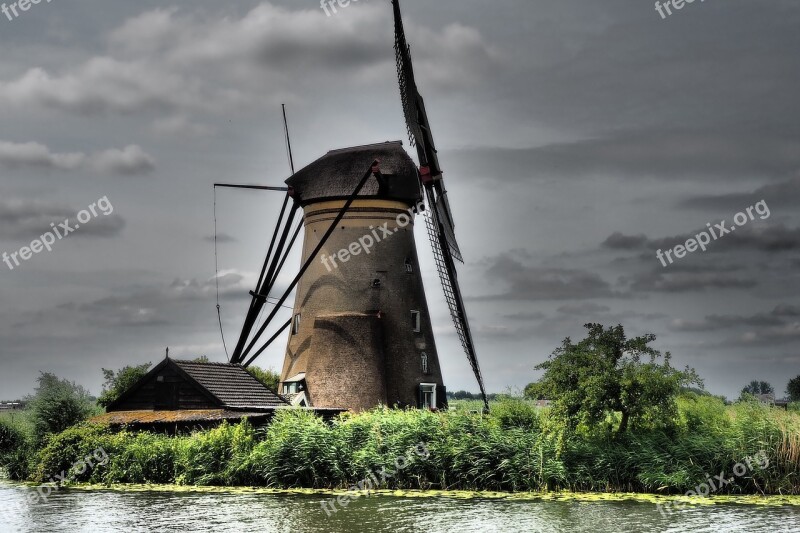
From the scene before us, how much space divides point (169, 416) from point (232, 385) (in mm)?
2372

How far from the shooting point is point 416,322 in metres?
30.6

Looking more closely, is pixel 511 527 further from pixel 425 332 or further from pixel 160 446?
pixel 425 332

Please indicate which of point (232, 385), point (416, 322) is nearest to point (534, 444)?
point (232, 385)

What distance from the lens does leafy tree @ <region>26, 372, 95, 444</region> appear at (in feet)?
81.6

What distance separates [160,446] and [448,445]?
7237 millimetres

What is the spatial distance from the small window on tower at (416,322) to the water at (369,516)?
10.8m

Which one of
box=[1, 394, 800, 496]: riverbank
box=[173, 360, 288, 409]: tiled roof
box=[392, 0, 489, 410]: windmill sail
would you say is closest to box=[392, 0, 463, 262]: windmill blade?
box=[392, 0, 489, 410]: windmill sail

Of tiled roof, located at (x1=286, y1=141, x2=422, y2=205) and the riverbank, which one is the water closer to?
the riverbank

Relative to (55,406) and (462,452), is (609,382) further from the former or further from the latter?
(55,406)

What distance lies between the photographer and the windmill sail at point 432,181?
29.5 metres

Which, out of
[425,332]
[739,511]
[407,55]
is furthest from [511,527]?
[407,55]

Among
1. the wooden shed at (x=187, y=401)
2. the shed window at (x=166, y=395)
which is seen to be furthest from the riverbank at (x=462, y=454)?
the shed window at (x=166, y=395)

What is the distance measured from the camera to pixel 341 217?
29.8 meters

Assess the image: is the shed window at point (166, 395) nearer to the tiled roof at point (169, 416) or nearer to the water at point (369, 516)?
the tiled roof at point (169, 416)
